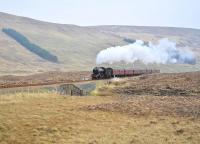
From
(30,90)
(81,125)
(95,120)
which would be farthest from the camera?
(30,90)

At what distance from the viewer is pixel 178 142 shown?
30.3 meters

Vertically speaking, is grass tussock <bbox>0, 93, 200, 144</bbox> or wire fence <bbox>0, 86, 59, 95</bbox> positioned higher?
wire fence <bbox>0, 86, 59, 95</bbox>

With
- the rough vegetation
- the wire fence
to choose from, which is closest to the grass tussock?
the rough vegetation

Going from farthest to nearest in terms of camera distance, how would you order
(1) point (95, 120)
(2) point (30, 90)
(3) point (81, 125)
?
1. (2) point (30, 90)
2. (1) point (95, 120)
3. (3) point (81, 125)

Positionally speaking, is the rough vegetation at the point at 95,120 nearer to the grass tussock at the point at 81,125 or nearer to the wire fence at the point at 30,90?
the grass tussock at the point at 81,125

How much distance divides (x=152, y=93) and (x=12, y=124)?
96.6 ft

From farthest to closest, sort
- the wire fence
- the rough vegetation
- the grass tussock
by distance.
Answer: the wire fence < the rough vegetation < the grass tussock

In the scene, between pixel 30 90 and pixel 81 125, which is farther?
pixel 30 90

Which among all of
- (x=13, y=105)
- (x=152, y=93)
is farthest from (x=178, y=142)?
(x=152, y=93)

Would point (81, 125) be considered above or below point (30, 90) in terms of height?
below

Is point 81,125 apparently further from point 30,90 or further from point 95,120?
point 30,90

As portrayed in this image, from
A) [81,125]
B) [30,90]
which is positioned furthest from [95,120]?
[30,90]

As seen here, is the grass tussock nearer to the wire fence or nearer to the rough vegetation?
the rough vegetation

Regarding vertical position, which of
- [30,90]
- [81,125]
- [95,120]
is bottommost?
[81,125]
